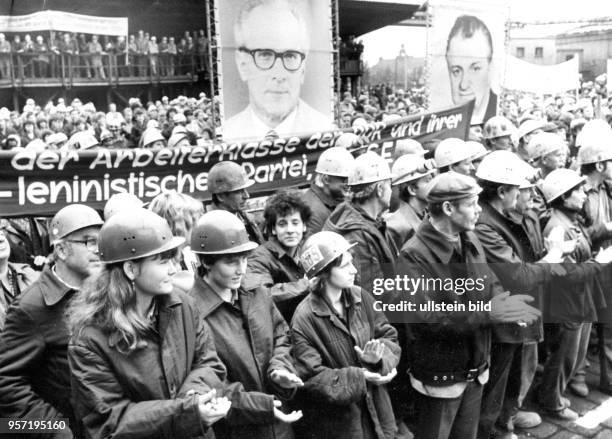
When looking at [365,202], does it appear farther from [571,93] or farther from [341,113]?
[571,93]

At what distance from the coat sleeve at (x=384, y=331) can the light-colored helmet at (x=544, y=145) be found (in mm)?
3903

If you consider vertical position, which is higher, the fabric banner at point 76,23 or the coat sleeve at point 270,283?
the fabric banner at point 76,23

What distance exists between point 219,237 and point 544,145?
187 inches

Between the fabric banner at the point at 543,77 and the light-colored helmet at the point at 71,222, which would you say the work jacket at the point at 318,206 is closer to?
the light-colored helmet at the point at 71,222

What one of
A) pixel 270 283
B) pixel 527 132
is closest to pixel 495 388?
pixel 270 283

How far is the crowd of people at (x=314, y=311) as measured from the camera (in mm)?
2578

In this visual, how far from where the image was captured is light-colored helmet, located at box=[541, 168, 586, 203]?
4.67 metres

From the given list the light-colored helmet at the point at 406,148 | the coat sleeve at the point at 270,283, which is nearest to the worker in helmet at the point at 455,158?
the light-colored helmet at the point at 406,148

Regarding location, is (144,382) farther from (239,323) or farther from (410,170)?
(410,170)

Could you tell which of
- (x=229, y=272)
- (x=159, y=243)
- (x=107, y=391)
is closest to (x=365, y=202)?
(x=229, y=272)

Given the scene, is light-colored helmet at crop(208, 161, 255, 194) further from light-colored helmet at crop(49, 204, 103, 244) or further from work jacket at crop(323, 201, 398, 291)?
light-colored helmet at crop(49, 204, 103, 244)

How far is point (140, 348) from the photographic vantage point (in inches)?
98.7

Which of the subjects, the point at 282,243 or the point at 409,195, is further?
the point at 409,195

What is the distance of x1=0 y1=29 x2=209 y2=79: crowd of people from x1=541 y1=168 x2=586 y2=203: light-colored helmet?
16.8 m
